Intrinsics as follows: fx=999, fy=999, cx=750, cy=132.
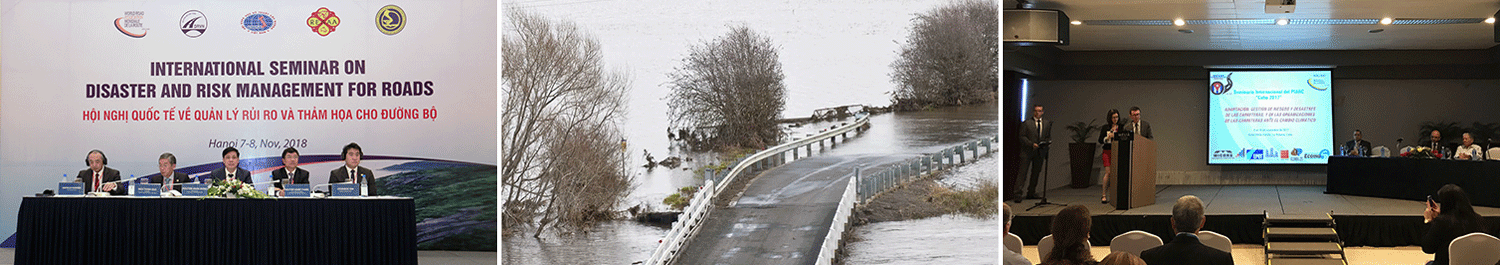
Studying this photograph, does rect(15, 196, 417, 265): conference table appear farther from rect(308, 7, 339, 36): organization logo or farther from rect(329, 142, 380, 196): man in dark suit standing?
rect(308, 7, 339, 36): organization logo

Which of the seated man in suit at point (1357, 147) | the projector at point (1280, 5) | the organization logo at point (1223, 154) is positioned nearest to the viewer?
the projector at point (1280, 5)

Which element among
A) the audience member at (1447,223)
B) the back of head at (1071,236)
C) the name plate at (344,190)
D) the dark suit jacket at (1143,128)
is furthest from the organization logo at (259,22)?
the audience member at (1447,223)

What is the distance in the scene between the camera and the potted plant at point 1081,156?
12.0m

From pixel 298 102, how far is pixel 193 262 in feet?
7.23

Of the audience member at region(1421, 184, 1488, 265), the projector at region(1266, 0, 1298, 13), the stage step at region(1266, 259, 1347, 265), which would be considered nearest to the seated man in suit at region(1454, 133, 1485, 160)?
the stage step at region(1266, 259, 1347, 265)

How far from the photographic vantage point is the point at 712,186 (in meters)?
4.24

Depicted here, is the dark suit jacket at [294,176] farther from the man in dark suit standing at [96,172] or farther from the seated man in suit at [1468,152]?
the seated man in suit at [1468,152]

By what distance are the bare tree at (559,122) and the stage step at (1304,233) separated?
5722mm

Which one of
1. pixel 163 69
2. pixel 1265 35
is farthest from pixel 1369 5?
pixel 163 69

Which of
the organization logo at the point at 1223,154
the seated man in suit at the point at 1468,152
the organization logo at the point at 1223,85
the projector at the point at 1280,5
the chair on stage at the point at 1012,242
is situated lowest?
the chair on stage at the point at 1012,242

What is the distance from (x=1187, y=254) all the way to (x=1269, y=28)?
7366 mm

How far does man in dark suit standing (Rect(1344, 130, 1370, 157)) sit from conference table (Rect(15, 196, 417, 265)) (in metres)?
10.7

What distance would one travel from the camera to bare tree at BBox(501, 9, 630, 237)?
4.28 m

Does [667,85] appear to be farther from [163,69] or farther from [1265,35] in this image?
[1265,35]
